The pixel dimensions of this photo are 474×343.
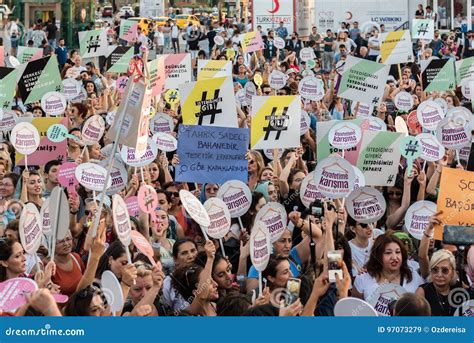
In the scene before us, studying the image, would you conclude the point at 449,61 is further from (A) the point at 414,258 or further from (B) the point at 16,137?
(A) the point at 414,258

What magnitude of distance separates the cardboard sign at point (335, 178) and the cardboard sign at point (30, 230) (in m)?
2.37

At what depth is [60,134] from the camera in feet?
39.5

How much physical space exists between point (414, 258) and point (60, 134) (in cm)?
438

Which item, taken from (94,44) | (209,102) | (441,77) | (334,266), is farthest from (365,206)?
(94,44)

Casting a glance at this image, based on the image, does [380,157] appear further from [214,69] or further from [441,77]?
[214,69]

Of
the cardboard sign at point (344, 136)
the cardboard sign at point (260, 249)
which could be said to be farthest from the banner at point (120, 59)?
the cardboard sign at point (260, 249)

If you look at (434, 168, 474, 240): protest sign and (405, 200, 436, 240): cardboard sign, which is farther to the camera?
(405, 200, 436, 240): cardboard sign

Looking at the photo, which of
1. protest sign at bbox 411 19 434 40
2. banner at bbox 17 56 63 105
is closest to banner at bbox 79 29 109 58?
banner at bbox 17 56 63 105

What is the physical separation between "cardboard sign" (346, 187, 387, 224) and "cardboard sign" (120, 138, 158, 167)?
1957 millimetres

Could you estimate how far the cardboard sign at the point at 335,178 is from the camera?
9.24m

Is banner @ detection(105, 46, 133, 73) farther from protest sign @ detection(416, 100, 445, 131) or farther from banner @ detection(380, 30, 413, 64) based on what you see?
protest sign @ detection(416, 100, 445, 131)

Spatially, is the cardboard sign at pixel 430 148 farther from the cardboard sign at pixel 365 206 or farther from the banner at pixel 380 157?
the cardboard sign at pixel 365 206

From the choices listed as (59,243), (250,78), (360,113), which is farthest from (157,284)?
(250,78)

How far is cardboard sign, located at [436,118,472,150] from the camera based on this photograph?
11.4 meters
